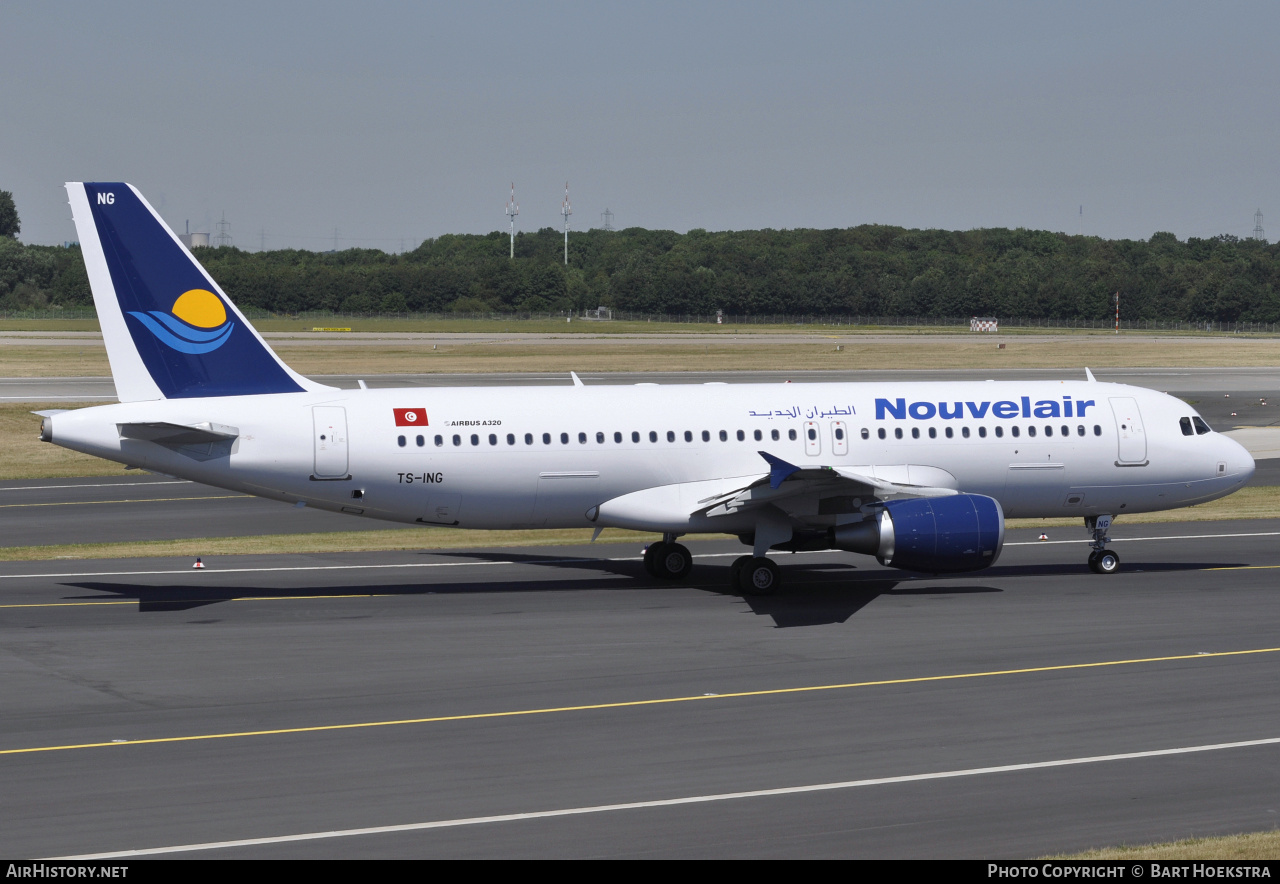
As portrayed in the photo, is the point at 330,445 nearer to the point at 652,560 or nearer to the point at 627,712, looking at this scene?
the point at 652,560

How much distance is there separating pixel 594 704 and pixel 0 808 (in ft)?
27.3

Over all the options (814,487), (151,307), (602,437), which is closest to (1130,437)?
(814,487)

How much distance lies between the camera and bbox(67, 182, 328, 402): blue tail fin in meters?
27.8

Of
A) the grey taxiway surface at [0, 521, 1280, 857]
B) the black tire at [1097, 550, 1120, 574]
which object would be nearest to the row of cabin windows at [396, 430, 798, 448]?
the grey taxiway surface at [0, 521, 1280, 857]

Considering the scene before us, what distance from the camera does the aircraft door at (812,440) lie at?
1204 inches

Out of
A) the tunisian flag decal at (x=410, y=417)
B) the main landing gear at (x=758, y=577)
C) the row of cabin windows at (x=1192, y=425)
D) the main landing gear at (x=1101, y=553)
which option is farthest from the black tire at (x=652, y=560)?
the row of cabin windows at (x=1192, y=425)

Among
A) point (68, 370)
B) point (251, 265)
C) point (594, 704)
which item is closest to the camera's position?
point (594, 704)

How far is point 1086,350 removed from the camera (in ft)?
377

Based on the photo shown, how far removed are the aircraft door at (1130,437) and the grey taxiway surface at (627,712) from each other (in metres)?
2.84

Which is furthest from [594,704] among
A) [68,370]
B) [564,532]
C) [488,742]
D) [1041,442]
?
[68,370]

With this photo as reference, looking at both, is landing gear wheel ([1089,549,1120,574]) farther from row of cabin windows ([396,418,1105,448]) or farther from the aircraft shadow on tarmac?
row of cabin windows ([396,418,1105,448])

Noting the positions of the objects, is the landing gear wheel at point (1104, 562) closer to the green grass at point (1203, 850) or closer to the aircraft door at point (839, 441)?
the aircraft door at point (839, 441)

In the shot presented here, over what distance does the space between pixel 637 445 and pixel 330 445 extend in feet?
21.5
